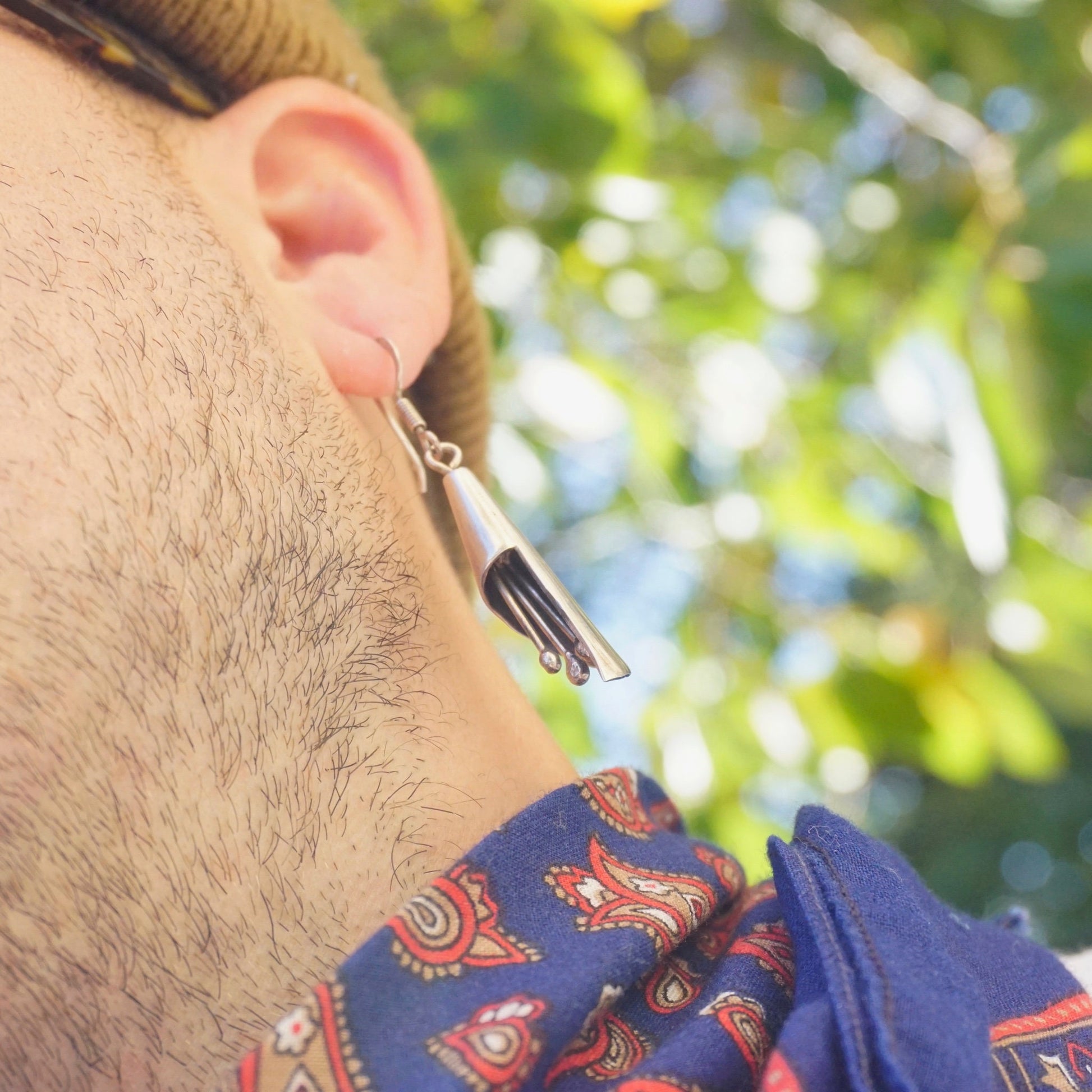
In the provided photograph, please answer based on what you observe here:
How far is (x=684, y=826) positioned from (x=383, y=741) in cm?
29

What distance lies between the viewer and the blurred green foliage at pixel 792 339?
1385 mm

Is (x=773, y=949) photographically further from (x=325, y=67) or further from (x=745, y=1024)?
(x=325, y=67)

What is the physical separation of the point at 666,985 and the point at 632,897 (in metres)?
0.05

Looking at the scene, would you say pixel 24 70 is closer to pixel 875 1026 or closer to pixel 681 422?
pixel 875 1026

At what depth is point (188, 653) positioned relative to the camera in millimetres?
703

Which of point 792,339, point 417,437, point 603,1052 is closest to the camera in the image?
point 603,1052

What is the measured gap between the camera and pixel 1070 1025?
0.69 m

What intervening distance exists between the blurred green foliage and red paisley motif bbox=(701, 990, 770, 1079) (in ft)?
2.72

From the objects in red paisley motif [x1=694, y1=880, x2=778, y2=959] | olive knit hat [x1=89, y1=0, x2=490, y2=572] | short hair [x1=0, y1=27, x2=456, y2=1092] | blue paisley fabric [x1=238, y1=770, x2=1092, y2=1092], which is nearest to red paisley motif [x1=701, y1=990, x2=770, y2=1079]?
blue paisley fabric [x1=238, y1=770, x2=1092, y2=1092]

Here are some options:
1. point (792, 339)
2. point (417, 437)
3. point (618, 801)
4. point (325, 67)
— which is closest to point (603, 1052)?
point (618, 801)

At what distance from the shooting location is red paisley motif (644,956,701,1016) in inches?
26.0

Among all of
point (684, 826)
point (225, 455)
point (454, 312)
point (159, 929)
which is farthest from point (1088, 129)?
point (159, 929)

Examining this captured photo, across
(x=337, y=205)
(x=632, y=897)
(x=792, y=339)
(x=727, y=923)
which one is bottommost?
(x=792, y=339)

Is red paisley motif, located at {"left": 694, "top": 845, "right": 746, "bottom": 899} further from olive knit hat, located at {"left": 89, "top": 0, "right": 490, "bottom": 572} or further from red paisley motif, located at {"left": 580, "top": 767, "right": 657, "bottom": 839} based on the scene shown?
olive knit hat, located at {"left": 89, "top": 0, "right": 490, "bottom": 572}
